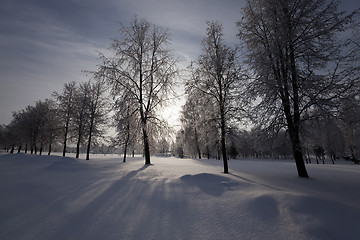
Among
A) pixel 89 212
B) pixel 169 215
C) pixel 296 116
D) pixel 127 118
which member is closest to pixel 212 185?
pixel 169 215

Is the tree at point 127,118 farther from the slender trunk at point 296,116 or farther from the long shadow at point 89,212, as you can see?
the slender trunk at point 296,116

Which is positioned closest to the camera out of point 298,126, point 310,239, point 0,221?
point 310,239

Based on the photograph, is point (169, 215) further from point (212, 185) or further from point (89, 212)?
point (212, 185)

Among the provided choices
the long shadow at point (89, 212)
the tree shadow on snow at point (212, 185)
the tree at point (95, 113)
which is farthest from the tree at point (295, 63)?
the tree at point (95, 113)

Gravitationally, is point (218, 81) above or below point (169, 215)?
above

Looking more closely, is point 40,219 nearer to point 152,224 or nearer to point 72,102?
point 152,224

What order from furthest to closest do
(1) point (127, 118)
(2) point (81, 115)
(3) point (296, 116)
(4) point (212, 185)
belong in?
(2) point (81, 115), (1) point (127, 118), (3) point (296, 116), (4) point (212, 185)

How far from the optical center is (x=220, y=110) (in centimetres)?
1081

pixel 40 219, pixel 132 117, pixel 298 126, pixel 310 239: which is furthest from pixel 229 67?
pixel 40 219

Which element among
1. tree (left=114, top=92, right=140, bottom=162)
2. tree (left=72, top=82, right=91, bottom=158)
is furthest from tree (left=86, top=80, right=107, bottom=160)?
tree (left=114, top=92, right=140, bottom=162)

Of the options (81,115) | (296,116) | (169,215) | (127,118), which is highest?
(81,115)

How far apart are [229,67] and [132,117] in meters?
9.16

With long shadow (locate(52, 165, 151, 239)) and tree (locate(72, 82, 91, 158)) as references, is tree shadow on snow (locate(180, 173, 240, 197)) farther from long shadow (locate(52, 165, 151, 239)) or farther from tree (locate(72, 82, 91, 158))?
tree (locate(72, 82, 91, 158))

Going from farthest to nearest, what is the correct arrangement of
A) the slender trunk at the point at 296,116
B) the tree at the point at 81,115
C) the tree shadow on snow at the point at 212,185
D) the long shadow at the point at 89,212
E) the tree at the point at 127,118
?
the tree at the point at 81,115
the tree at the point at 127,118
the slender trunk at the point at 296,116
the tree shadow on snow at the point at 212,185
the long shadow at the point at 89,212
